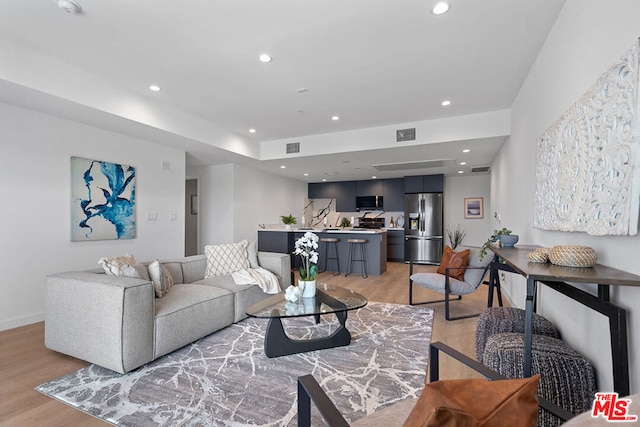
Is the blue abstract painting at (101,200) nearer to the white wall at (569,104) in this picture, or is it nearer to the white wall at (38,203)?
the white wall at (38,203)

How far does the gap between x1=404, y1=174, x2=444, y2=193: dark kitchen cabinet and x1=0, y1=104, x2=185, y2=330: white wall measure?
6178 millimetres

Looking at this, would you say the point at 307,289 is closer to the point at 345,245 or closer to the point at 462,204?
the point at 345,245

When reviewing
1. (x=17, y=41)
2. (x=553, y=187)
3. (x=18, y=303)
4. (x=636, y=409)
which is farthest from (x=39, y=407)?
(x=553, y=187)

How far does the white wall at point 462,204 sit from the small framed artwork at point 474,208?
0.23ft

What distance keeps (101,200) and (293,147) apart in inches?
121

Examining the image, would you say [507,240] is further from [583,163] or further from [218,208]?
[218,208]

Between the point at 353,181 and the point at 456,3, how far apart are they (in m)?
6.61

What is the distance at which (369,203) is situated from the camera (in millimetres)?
8422

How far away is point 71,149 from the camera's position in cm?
362

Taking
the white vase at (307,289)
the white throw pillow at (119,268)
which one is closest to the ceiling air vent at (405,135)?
the white vase at (307,289)

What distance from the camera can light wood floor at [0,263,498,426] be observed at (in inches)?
67.5

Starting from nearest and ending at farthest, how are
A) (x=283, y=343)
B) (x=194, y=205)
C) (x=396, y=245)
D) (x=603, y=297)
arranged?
(x=603, y=297)
(x=283, y=343)
(x=194, y=205)
(x=396, y=245)

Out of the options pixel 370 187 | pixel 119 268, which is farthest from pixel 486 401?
pixel 370 187

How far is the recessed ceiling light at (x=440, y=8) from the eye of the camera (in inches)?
81.7
